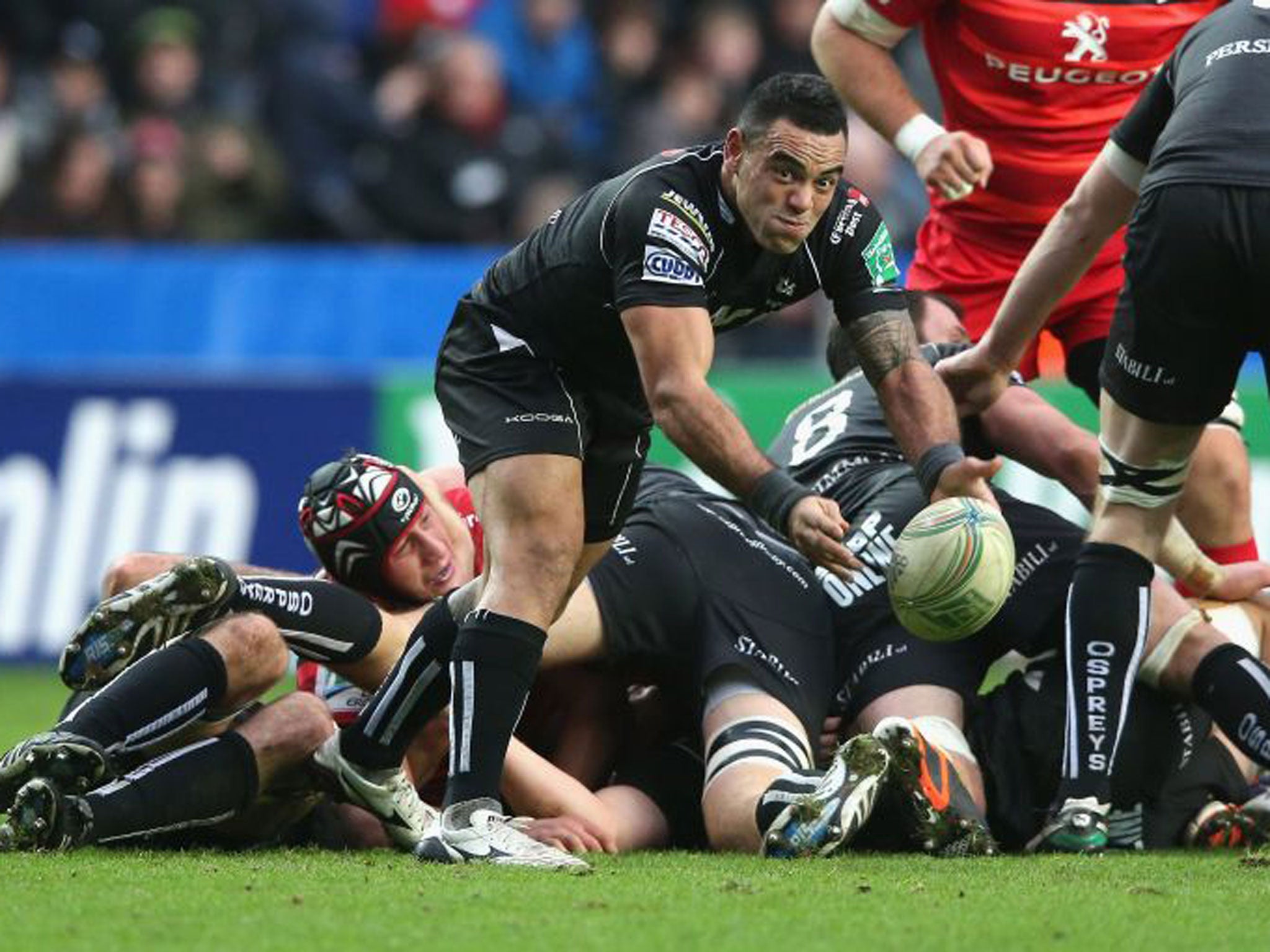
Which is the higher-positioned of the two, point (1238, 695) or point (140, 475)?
point (1238, 695)

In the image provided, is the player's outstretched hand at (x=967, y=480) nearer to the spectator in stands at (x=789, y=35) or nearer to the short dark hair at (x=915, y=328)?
the short dark hair at (x=915, y=328)

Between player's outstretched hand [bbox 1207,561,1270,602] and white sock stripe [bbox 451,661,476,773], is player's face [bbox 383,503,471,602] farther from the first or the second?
player's outstretched hand [bbox 1207,561,1270,602]

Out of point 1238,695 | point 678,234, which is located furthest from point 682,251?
point 1238,695

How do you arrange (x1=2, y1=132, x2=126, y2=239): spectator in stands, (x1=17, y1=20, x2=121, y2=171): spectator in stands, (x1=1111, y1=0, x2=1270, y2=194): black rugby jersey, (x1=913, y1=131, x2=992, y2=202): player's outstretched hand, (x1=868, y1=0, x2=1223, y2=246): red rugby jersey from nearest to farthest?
(x1=1111, y1=0, x2=1270, y2=194): black rugby jersey < (x1=913, y1=131, x2=992, y2=202): player's outstretched hand < (x1=868, y1=0, x2=1223, y2=246): red rugby jersey < (x1=2, y1=132, x2=126, y2=239): spectator in stands < (x1=17, y1=20, x2=121, y2=171): spectator in stands

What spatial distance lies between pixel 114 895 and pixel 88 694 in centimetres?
136

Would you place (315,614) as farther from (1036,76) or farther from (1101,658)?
(1036,76)

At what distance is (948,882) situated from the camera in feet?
18.1

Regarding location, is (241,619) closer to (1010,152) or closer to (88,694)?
(88,694)

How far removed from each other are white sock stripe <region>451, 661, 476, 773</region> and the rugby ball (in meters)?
1.04

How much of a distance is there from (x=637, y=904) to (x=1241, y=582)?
2909mm

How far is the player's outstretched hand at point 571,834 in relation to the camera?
245 inches

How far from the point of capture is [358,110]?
51.2ft

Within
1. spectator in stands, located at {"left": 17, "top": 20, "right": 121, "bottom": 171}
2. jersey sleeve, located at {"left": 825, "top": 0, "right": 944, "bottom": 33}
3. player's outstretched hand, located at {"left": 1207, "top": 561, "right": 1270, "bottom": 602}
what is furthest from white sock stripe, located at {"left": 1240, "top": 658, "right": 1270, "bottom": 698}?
spectator in stands, located at {"left": 17, "top": 20, "right": 121, "bottom": 171}

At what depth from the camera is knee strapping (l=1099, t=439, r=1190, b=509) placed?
6.30 meters
